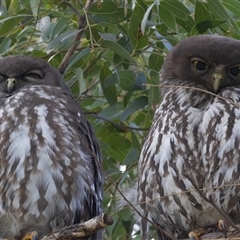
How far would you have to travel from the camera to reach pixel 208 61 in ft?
19.8

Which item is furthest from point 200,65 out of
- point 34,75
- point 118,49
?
point 34,75

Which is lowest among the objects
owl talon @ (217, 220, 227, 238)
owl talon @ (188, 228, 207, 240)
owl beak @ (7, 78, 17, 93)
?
owl talon @ (188, 228, 207, 240)

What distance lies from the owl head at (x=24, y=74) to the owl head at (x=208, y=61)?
84 centimetres

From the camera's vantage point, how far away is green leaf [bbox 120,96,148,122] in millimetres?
6598

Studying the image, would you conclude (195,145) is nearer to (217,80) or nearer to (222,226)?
(217,80)

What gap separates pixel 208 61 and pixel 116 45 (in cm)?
60

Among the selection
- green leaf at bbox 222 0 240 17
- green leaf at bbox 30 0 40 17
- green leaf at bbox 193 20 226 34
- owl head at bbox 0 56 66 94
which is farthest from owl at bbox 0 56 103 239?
green leaf at bbox 222 0 240 17

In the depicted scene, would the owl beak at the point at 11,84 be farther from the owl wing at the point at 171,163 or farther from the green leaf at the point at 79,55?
the owl wing at the point at 171,163

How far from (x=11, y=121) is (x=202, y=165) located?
1224mm

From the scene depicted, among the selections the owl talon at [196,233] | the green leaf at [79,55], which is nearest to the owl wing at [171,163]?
the owl talon at [196,233]

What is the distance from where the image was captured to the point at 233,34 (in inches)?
261

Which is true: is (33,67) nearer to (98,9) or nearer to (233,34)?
(98,9)

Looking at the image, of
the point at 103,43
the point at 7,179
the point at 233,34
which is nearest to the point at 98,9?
the point at 103,43

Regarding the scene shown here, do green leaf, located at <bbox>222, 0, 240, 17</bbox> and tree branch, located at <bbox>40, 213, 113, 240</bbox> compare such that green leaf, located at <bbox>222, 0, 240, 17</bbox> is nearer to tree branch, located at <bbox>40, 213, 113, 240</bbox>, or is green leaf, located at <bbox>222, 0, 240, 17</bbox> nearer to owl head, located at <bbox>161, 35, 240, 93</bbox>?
owl head, located at <bbox>161, 35, 240, 93</bbox>
